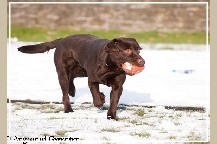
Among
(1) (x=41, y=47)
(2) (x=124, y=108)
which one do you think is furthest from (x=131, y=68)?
(1) (x=41, y=47)

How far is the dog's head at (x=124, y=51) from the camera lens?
7.46 metres

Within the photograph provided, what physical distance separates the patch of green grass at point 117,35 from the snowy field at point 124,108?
20.0 feet

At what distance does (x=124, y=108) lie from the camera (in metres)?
9.29

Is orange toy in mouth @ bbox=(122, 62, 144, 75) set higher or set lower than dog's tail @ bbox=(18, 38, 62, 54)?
lower

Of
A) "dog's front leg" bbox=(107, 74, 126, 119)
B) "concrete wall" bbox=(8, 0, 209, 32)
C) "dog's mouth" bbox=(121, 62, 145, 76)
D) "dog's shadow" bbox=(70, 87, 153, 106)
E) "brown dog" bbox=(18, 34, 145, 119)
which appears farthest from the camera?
"concrete wall" bbox=(8, 0, 209, 32)

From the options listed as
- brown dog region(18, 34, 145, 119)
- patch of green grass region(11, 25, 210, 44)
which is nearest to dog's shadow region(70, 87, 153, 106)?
brown dog region(18, 34, 145, 119)

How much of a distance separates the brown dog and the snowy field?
365 mm

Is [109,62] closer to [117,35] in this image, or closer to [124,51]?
[124,51]

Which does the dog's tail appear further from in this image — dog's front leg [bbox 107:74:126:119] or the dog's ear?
the dog's ear

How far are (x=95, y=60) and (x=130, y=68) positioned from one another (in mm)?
807

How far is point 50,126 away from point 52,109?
1278 millimetres

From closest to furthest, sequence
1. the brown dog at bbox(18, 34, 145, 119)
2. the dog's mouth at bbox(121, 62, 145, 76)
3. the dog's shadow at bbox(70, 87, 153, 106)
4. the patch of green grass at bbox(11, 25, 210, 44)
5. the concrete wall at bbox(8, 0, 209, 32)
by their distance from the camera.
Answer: the dog's mouth at bbox(121, 62, 145, 76)
the brown dog at bbox(18, 34, 145, 119)
the dog's shadow at bbox(70, 87, 153, 106)
the patch of green grass at bbox(11, 25, 210, 44)
the concrete wall at bbox(8, 0, 209, 32)

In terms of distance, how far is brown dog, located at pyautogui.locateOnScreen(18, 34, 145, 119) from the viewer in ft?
25.0

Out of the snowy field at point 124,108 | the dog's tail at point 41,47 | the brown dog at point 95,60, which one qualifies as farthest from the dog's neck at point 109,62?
the dog's tail at point 41,47
